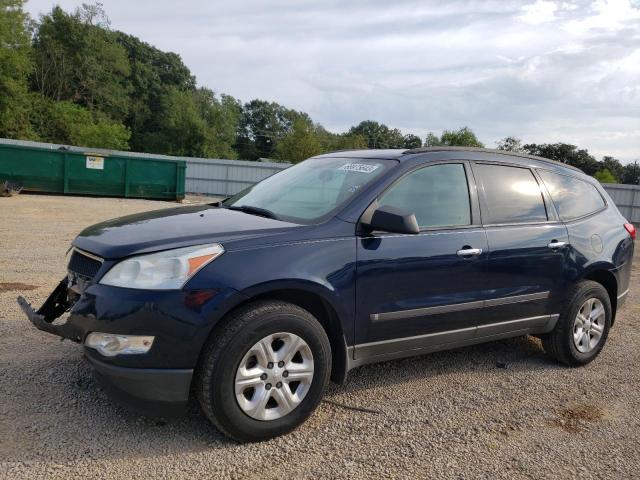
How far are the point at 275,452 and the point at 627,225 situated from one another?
13.1 ft

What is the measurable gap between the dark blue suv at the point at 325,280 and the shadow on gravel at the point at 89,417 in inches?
11.2

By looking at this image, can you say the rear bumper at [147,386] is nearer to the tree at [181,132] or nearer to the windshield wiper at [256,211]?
the windshield wiper at [256,211]

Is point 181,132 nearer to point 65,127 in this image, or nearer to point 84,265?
point 65,127

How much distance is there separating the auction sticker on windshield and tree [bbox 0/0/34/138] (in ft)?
144

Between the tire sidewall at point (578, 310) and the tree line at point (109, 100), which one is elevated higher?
the tree line at point (109, 100)

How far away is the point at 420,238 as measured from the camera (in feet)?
11.5

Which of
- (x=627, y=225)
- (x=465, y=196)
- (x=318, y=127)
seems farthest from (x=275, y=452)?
(x=318, y=127)

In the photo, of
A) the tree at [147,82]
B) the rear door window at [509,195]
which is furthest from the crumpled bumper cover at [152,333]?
the tree at [147,82]

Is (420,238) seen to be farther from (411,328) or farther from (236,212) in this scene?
(236,212)

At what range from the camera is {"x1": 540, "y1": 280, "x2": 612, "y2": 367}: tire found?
14.4 feet

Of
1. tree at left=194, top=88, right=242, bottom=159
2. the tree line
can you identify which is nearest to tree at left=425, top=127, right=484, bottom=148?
the tree line

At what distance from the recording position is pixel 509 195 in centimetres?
417

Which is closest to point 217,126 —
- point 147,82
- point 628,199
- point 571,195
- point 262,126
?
point 147,82

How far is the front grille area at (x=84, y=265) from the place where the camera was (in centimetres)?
299
